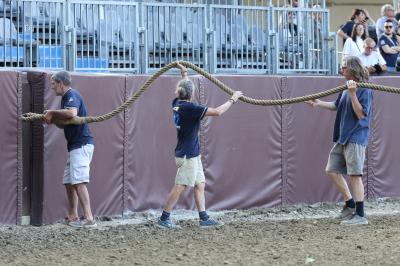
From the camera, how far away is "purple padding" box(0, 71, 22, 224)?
36.5 feet

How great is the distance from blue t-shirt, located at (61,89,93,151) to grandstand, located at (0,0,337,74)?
91.7 inches

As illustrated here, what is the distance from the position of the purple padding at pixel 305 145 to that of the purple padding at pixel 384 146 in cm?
84

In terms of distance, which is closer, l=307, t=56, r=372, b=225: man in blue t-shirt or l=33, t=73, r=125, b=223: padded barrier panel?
l=307, t=56, r=372, b=225: man in blue t-shirt

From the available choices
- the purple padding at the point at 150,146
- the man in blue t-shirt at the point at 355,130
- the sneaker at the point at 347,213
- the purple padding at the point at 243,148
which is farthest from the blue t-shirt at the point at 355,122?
the purple padding at the point at 150,146

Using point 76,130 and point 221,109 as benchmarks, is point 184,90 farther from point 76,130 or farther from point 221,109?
point 76,130

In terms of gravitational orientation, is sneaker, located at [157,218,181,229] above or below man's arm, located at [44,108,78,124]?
below

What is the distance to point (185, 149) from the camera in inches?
428

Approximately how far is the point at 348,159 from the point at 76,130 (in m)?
3.33

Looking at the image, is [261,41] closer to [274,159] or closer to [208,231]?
[274,159]

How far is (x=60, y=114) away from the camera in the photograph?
10664 millimetres

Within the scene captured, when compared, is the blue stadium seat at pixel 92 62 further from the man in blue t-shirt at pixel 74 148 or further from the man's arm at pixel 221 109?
the man's arm at pixel 221 109

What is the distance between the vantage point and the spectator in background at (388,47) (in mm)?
16766

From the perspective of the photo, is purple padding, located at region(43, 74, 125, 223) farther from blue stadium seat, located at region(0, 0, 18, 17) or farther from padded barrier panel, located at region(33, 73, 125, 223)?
blue stadium seat, located at region(0, 0, 18, 17)

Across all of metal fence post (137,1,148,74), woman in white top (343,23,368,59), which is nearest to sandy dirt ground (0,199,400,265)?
metal fence post (137,1,148,74)
